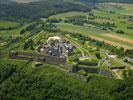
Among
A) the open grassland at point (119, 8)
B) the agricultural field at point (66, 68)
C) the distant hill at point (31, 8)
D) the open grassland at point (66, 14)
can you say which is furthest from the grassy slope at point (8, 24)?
the open grassland at point (119, 8)

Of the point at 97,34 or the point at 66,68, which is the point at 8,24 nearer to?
the point at 97,34

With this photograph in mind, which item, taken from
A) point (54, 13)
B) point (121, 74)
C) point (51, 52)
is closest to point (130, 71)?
point (121, 74)

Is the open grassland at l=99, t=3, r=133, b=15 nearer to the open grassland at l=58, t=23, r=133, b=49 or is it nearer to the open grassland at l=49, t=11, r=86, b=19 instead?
the open grassland at l=49, t=11, r=86, b=19

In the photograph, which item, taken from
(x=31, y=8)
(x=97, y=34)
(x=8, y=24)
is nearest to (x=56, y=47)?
(x=97, y=34)

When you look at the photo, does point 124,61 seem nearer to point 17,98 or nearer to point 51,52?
point 51,52

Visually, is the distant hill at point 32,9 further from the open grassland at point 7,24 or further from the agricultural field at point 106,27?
the agricultural field at point 106,27

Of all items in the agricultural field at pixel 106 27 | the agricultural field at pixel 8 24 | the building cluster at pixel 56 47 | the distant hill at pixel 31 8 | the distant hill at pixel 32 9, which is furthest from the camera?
the distant hill at pixel 32 9

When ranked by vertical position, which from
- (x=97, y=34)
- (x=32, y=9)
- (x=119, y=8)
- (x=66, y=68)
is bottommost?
(x=119, y=8)

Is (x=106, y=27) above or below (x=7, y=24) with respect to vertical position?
below
